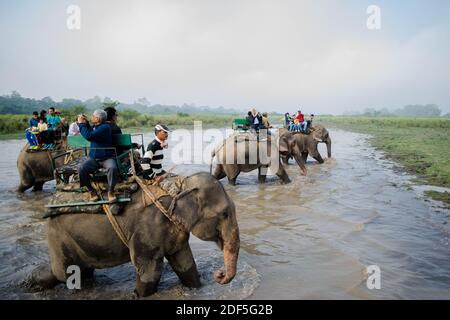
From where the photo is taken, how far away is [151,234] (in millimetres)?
4641

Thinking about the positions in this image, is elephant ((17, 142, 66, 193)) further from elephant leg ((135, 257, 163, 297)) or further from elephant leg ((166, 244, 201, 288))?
elephant leg ((135, 257, 163, 297))

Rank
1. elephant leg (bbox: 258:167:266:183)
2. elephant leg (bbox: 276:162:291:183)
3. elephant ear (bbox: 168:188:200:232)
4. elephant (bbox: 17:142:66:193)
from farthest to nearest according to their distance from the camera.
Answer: elephant leg (bbox: 258:167:266:183)
elephant leg (bbox: 276:162:291:183)
elephant (bbox: 17:142:66:193)
elephant ear (bbox: 168:188:200:232)

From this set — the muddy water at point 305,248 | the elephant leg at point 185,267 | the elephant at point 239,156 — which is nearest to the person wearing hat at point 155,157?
the elephant leg at point 185,267

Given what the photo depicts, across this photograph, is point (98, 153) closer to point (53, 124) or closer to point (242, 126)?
point (53, 124)

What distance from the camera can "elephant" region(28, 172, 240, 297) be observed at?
4578 millimetres

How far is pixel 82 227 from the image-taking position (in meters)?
4.92

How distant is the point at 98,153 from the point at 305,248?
4.08m

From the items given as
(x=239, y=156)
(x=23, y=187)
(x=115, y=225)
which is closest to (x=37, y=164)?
(x=23, y=187)

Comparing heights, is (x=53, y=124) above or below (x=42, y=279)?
above

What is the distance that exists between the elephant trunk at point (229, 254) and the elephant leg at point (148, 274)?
2.43 feet

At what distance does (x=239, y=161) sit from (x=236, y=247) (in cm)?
724

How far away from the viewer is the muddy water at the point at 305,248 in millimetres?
5465

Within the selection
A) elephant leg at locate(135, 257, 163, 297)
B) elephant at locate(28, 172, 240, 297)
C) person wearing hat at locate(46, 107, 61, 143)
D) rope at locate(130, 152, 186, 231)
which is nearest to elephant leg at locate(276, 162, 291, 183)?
person wearing hat at locate(46, 107, 61, 143)
